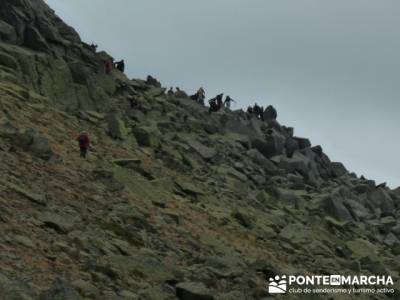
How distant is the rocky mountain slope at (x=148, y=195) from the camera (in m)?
17.9

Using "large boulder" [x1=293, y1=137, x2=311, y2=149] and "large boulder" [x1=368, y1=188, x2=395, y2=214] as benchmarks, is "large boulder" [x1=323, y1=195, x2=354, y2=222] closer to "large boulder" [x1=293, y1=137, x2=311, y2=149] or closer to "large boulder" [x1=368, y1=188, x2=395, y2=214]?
"large boulder" [x1=368, y1=188, x2=395, y2=214]

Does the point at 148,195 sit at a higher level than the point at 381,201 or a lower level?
lower

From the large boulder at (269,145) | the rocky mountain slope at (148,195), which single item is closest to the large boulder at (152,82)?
the rocky mountain slope at (148,195)

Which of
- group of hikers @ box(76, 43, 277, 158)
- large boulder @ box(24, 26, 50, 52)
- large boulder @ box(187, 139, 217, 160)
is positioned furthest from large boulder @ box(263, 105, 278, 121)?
large boulder @ box(24, 26, 50, 52)

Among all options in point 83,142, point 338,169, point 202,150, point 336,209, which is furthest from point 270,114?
point 83,142

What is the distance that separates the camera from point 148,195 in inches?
1136

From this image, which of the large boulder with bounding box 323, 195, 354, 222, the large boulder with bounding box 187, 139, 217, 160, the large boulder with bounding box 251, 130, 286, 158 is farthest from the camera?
the large boulder with bounding box 251, 130, 286, 158

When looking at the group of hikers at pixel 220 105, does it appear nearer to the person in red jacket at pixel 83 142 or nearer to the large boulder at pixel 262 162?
the large boulder at pixel 262 162

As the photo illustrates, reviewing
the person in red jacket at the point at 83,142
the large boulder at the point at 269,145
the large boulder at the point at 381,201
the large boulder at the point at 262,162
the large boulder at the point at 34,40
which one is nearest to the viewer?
the person in red jacket at the point at 83,142

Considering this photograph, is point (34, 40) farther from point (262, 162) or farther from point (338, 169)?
point (338, 169)

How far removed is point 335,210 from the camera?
1850 inches

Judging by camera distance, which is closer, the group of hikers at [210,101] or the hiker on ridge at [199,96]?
the group of hikers at [210,101]

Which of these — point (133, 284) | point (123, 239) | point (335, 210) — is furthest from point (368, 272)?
point (133, 284)

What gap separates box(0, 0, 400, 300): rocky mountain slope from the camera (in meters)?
17.9
